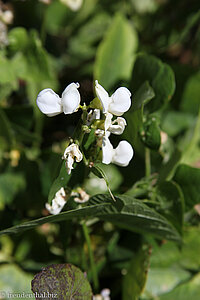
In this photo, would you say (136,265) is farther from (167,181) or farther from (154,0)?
(154,0)

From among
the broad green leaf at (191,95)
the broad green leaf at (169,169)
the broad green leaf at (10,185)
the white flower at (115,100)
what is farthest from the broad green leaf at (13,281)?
the broad green leaf at (191,95)

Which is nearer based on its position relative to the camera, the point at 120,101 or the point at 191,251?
the point at 120,101

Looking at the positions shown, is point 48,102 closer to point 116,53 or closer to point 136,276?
point 136,276

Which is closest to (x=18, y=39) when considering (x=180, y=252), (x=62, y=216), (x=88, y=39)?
(x=88, y=39)

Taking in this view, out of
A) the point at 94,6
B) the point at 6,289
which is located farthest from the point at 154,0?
the point at 6,289

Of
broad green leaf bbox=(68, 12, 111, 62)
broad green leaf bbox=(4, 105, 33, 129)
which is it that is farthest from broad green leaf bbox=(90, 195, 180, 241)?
broad green leaf bbox=(68, 12, 111, 62)

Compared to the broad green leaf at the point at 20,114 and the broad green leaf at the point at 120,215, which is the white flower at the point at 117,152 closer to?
the broad green leaf at the point at 120,215
